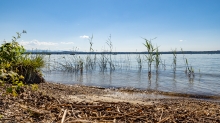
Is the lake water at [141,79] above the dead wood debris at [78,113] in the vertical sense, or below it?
below

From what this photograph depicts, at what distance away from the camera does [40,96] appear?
159 inches

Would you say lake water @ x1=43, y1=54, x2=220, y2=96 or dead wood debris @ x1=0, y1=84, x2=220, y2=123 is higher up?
dead wood debris @ x1=0, y1=84, x2=220, y2=123

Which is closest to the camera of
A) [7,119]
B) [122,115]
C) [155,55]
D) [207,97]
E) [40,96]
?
[7,119]

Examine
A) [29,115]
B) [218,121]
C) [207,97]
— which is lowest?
[207,97]

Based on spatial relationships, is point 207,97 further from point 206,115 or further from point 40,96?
point 40,96

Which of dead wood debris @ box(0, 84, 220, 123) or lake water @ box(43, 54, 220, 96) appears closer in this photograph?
dead wood debris @ box(0, 84, 220, 123)

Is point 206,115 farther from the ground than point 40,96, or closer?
closer

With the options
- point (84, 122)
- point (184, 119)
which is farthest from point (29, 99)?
point (184, 119)

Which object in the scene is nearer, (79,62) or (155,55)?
(155,55)

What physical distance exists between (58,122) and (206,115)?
2660 millimetres

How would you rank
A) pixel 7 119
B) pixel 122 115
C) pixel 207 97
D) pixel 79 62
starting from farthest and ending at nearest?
pixel 79 62
pixel 207 97
pixel 122 115
pixel 7 119

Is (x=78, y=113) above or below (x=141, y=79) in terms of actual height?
above

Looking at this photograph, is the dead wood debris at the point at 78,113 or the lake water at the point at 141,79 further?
the lake water at the point at 141,79

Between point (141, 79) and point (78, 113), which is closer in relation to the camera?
point (78, 113)
